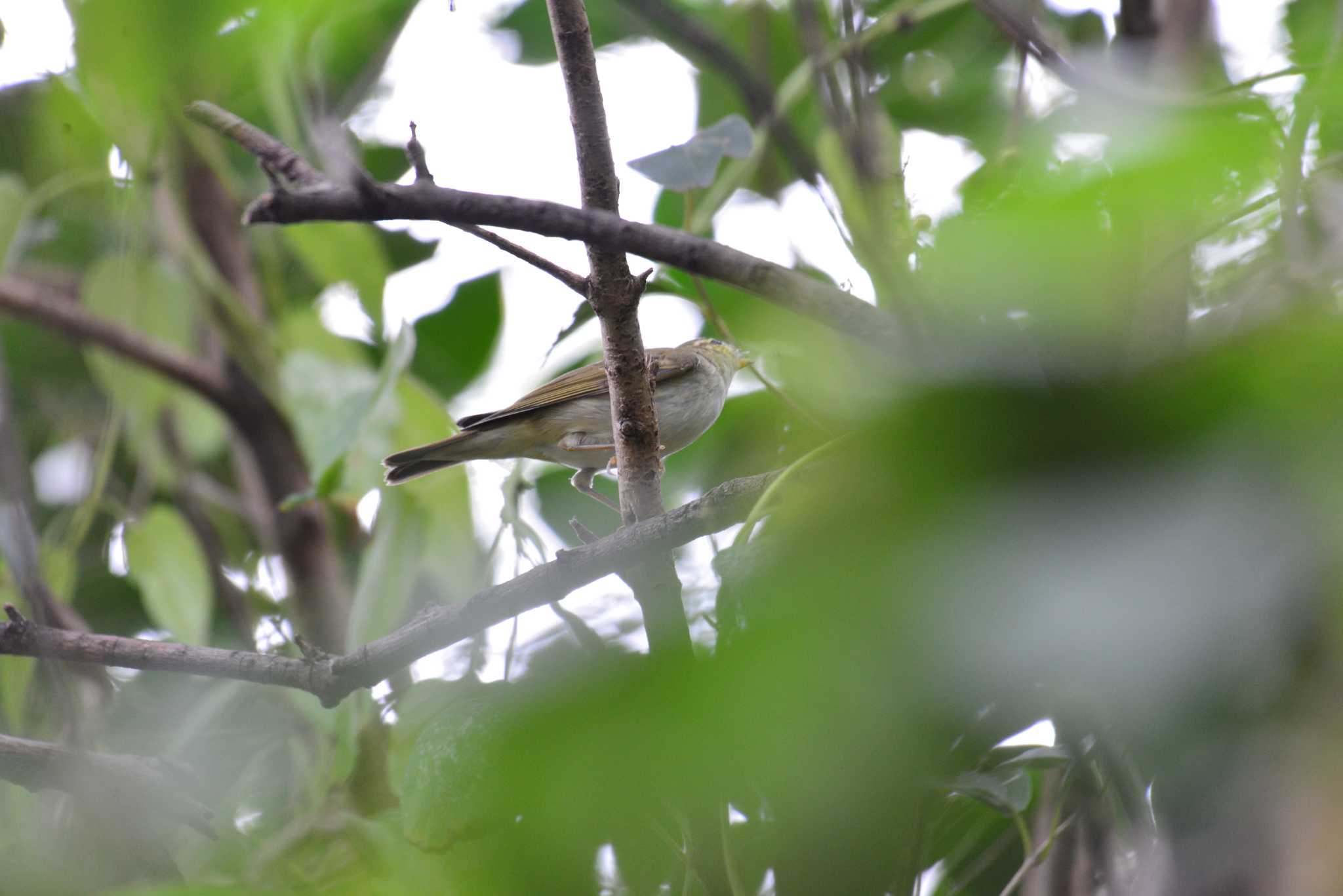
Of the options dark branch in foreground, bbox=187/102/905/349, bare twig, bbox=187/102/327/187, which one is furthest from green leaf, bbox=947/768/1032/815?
bare twig, bbox=187/102/327/187

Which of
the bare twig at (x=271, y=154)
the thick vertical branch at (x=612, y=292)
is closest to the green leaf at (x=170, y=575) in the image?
the thick vertical branch at (x=612, y=292)

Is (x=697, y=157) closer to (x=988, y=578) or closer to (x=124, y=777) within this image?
(x=124, y=777)

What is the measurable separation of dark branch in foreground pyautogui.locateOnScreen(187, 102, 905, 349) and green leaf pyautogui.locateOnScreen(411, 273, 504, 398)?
9.00ft

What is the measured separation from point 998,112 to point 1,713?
3.56 m

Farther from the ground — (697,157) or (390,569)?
(697,157)

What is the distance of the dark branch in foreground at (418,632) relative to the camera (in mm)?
1704

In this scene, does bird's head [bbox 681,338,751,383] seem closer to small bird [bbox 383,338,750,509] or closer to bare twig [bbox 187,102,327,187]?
small bird [bbox 383,338,750,509]

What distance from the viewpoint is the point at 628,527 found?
1809 millimetres

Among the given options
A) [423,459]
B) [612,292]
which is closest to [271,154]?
[612,292]

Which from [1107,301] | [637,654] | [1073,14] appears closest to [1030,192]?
[1107,301]

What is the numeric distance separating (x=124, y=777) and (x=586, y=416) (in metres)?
2.30

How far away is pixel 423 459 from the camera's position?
327 centimetres

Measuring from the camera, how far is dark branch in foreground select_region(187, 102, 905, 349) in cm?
92

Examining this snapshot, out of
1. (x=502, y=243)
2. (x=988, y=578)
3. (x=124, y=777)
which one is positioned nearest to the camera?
(x=988, y=578)
